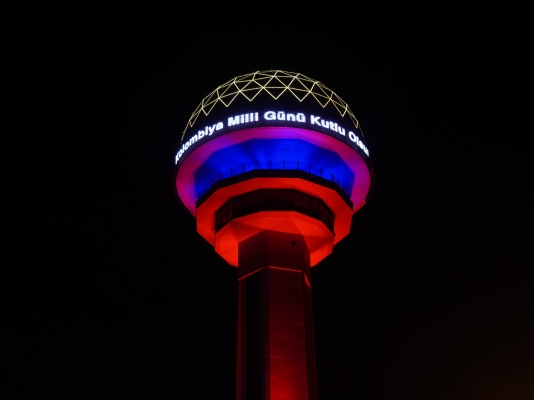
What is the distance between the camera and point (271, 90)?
5128 centimetres

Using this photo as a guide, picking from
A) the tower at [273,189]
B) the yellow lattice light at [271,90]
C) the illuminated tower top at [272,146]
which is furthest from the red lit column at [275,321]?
the yellow lattice light at [271,90]

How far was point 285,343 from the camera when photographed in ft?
151

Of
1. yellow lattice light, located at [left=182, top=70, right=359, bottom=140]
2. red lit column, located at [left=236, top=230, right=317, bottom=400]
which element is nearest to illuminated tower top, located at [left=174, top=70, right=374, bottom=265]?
yellow lattice light, located at [left=182, top=70, right=359, bottom=140]

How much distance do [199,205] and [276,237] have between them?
5967 mm

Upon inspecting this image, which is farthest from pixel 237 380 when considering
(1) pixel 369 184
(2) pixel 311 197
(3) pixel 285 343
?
(1) pixel 369 184

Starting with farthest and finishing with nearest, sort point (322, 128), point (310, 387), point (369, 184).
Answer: point (369, 184) → point (322, 128) → point (310, 387)

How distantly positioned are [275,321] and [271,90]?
629 inches

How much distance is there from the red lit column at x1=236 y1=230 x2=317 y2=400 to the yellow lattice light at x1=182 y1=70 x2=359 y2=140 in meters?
9.63

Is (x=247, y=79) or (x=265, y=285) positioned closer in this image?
(x=265, y=285)

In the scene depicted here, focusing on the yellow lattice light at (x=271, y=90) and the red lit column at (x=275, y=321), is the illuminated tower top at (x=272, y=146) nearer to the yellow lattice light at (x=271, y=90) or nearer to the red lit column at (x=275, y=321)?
the yellow lattice light at (x=271, y=90)

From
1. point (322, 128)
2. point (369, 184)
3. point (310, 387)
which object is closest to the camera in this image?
point (310, 387)

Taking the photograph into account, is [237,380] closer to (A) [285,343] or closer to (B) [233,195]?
(A) [285,343]

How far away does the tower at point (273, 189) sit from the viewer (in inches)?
1852

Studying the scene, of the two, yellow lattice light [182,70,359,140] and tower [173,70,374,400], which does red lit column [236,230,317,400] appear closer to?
tower [173,70,374,400]
